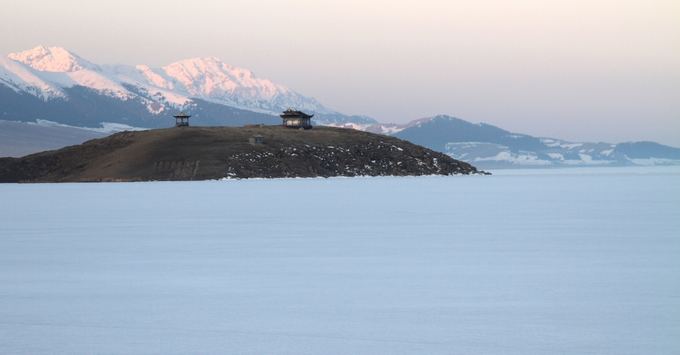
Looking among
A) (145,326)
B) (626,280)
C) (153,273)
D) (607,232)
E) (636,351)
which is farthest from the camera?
(607,232)

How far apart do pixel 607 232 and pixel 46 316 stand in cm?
3566

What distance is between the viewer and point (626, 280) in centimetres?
3288

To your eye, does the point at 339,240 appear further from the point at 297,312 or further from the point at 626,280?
the point at 297,312

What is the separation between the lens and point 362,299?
29156mm

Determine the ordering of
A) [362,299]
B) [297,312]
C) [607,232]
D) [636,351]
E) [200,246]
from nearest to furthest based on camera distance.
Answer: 1. [636,351]
2. [297,312]
3. [362,299]
4. [200,246]
5. [607,232]

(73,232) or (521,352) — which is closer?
(521,352)

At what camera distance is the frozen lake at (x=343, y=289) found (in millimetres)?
23203

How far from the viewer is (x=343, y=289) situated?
31391mm

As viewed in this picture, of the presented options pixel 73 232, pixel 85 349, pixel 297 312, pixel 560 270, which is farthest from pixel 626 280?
pixel 73 232

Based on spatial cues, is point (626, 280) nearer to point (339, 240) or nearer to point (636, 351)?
point (636, 351)

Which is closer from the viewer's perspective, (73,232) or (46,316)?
(46,316)

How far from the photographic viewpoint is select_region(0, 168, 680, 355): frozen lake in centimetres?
2320

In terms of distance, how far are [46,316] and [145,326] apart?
123 inches

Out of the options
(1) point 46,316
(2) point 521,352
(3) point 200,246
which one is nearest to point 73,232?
(3) point 200,246
